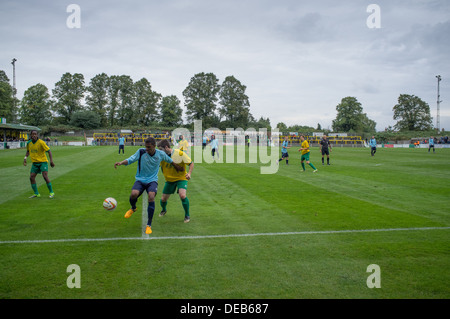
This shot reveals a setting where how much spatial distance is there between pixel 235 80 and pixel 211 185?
91098 millimetres

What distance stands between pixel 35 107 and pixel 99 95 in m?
16.9

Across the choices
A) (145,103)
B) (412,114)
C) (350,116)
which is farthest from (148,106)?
(412,114)

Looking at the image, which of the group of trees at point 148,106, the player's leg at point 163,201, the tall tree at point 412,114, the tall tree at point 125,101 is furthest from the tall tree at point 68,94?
the tall tree at point 412,114

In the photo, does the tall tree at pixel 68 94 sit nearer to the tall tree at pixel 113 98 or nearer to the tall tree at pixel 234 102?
the tall tree at pixel 113 98

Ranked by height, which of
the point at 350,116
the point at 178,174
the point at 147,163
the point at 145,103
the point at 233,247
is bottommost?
the point at 233,247

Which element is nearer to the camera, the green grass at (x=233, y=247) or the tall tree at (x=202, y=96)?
the green grass at (x=233, y=247)

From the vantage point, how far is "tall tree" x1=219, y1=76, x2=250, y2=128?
99.4 meters

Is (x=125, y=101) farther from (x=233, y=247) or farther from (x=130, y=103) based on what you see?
(x=233, y=247)

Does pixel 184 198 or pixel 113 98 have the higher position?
pixel 113 98

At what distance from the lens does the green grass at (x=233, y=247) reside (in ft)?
15.1

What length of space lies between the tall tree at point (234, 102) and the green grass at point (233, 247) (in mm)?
88640

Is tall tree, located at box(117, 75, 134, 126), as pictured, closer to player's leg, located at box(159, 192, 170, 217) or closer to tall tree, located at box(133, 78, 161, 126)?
tall tree, located at box(133, 78, 161, 126)

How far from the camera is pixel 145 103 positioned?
9494 cm
